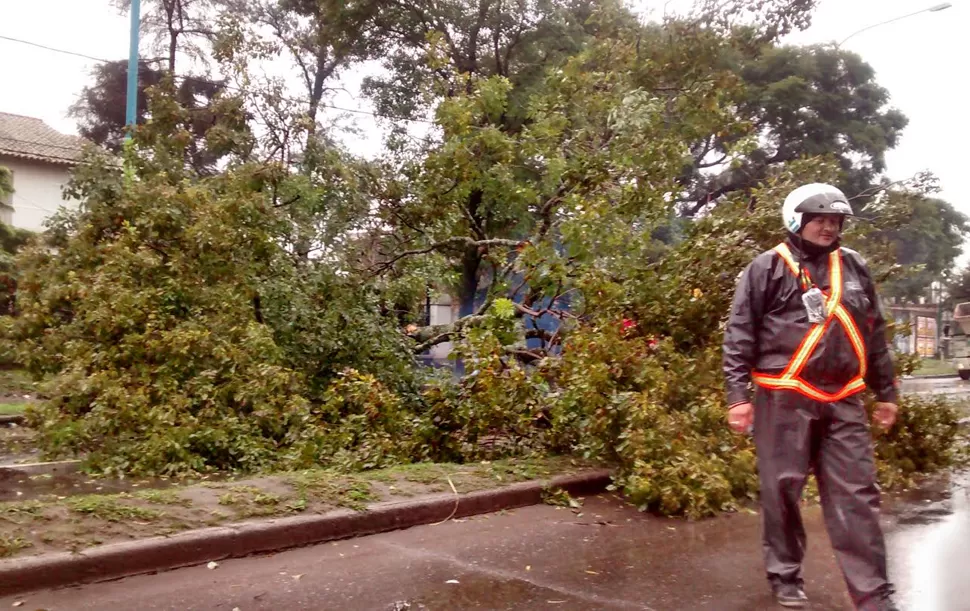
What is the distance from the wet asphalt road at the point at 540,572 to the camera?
4.02 m

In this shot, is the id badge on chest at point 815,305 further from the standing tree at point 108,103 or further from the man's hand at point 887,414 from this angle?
the standing tree at point 108,103

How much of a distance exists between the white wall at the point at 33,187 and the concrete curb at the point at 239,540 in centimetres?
2609

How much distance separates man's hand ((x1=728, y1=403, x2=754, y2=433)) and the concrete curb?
229cm

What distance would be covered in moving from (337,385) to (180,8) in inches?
635

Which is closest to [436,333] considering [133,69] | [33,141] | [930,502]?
[930,502]

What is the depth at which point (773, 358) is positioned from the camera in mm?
3896

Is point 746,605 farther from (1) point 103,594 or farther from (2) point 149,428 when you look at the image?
(2) point 149,428

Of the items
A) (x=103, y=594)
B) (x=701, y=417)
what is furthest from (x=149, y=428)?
(x=701, y=417)

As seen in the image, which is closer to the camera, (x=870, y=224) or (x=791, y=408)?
(x=791, y=408)

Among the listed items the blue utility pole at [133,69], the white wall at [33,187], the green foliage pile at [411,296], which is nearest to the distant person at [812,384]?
the green foliage pile at [411,296]

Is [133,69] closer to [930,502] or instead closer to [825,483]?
[930,502]

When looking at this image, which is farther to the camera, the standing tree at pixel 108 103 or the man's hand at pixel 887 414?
the standing tree at pixel 108 103

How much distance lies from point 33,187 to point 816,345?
96.2 ft

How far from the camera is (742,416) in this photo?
3.89m
